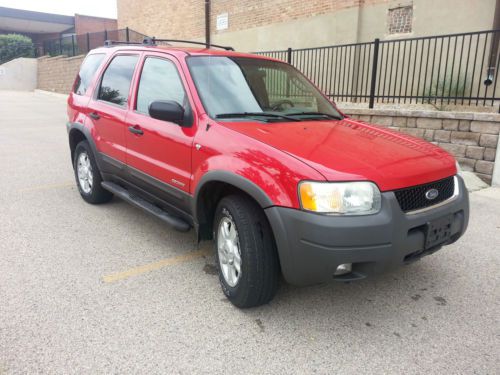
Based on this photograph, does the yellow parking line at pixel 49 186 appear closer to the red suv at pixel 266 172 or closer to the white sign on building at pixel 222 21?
the red suv at pixel 266 172

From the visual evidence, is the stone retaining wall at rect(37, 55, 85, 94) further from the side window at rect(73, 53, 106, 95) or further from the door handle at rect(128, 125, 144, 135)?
the door handle at rect(128, 125, 144, 135)

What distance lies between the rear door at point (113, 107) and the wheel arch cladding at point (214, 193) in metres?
1.40

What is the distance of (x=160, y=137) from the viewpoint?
3.71m

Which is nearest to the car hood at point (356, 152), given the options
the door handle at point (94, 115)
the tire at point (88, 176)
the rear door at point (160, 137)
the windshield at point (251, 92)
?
the windshield at point (251, 92)

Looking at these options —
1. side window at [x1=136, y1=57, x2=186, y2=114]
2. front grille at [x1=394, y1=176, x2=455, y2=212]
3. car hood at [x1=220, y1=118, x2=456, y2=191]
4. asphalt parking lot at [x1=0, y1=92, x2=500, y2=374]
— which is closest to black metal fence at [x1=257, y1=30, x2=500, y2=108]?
asphalt parking lot at [x1=0, y1=92, x2=500, y2=374]

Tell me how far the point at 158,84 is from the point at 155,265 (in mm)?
1617

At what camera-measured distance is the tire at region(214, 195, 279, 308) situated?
2.79m

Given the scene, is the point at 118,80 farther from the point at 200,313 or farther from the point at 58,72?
the point at 58,72

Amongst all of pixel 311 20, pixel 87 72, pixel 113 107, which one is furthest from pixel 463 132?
pixel 311 20

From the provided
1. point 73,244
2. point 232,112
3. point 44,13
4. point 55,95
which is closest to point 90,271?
point 73,244

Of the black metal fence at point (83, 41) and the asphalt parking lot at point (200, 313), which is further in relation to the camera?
the black metal fence at point (83, 41)

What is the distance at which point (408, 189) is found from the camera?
273 centimetres

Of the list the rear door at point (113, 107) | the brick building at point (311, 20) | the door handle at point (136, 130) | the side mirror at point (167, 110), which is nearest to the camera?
the side mirror at point (167, 110)

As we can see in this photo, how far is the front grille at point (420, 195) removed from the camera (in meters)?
2.72
